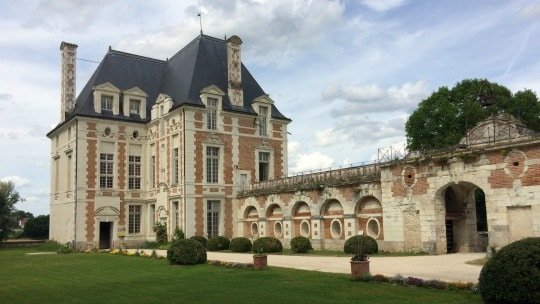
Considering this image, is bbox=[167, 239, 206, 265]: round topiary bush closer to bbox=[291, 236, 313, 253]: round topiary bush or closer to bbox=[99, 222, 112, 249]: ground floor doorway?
bbox=[291, 236, 313, 253]: round topiary bush

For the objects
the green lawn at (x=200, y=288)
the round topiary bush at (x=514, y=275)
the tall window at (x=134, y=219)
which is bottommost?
the green lawn at (x=200, y=288)

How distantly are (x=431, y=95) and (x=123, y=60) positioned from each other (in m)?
20.3

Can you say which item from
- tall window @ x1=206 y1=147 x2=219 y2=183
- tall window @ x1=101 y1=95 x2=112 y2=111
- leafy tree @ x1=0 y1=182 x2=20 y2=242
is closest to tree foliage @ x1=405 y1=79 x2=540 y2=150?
tall window @ x1=206 y1=147 x2=219 y2=183

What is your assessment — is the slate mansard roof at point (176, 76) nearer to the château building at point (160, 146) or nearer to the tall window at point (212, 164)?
the château building at point (160, 146)

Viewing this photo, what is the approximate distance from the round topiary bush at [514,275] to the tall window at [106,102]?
26495 mm

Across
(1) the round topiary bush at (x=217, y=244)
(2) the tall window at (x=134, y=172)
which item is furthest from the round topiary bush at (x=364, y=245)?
(2) the tall window at (x=134, y=172)

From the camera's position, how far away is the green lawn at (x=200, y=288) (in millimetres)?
9828

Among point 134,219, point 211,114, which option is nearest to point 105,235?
point 134,219

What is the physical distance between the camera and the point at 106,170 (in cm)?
3061

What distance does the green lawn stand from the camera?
9828 millimetres

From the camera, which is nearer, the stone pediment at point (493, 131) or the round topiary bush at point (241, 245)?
the stone pediment at point (493, 131)

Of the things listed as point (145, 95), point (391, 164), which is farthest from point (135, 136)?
point (391, 164)

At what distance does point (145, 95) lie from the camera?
106 ft

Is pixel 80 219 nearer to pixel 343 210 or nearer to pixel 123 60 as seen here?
pixel 123 60
